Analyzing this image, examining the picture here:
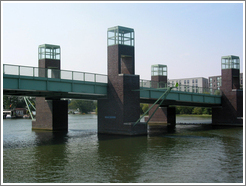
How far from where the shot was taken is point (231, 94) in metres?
57.3

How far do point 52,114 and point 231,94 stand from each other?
32.4 meters

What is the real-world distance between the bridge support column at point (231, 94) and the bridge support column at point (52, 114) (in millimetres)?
29797

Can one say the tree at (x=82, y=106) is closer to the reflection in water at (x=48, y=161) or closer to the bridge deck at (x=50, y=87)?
the bridge deck at (x=50, y=87)

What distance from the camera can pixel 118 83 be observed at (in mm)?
38188

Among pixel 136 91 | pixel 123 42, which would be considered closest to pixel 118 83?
pixel 136 91

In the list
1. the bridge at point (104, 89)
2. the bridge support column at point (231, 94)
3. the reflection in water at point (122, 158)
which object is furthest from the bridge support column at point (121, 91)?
the bridge support column at point (231, 94)

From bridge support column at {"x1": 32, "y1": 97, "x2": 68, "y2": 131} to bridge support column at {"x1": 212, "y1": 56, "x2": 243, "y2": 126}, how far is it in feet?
97.8

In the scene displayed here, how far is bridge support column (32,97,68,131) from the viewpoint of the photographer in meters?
45.7

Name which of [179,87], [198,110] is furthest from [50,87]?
[198,110]

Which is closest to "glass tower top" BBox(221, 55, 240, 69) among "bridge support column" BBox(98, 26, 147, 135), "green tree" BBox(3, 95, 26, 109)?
"bridge support column" BBox(98, 26, 147, 135)

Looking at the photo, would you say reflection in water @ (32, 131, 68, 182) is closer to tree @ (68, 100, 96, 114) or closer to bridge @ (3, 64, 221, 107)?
bridge @ (3, 64, 221, 107)

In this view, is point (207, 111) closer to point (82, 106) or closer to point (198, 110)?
point (198, 110)

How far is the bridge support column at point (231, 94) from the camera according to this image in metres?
56.3

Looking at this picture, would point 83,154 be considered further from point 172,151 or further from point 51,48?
point 51,48
